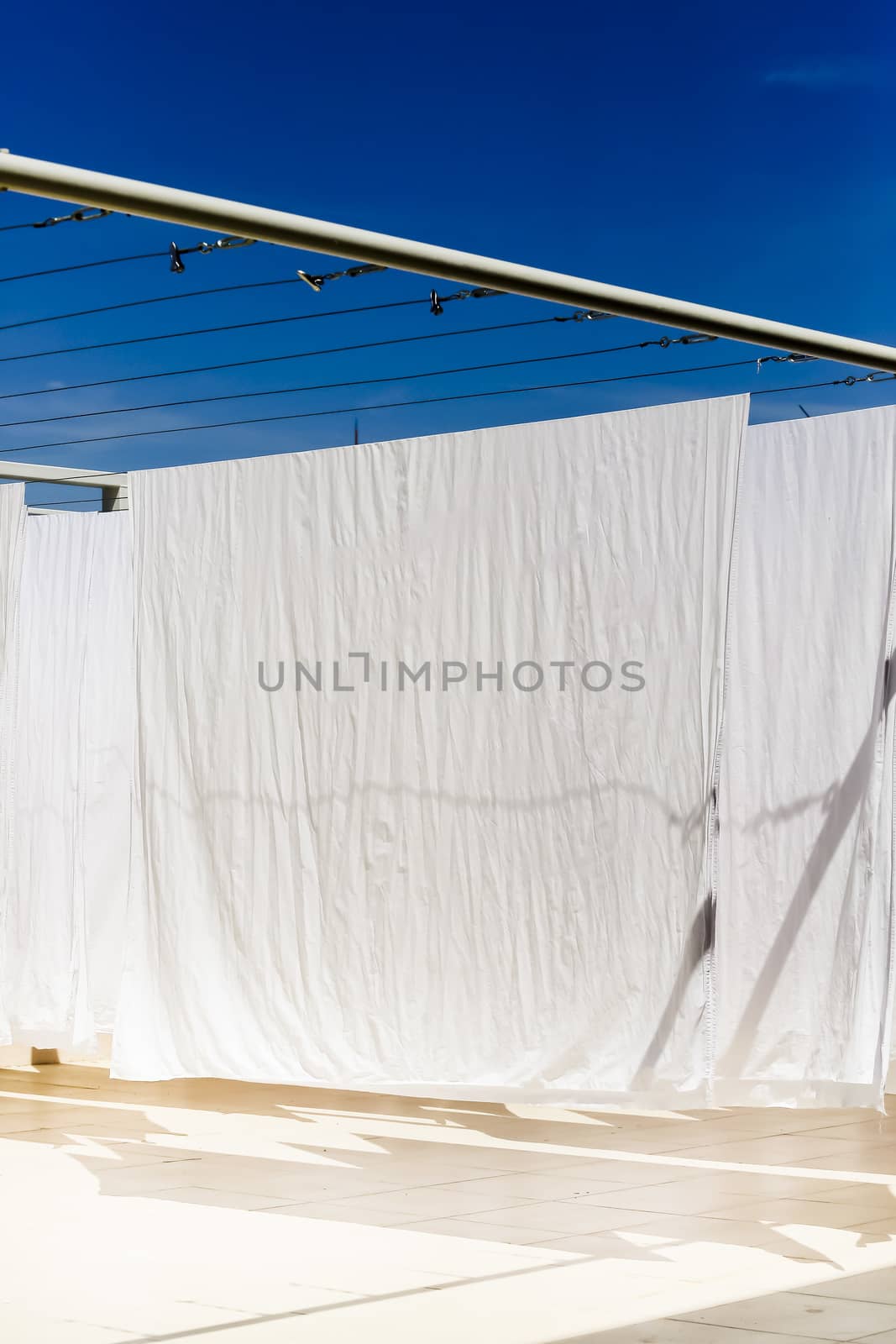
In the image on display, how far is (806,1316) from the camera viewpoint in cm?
345

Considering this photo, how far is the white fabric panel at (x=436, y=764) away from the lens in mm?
4473

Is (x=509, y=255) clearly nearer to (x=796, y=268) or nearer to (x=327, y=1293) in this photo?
(x=796, y=268)

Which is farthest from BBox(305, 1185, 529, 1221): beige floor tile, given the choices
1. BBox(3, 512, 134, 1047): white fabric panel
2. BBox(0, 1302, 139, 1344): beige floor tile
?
BBox(3, 512, 134, 1047): white fabric panel

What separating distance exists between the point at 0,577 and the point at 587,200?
9758 millimetres

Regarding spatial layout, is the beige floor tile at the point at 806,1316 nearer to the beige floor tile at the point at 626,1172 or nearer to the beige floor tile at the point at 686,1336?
the beige floor tile at the point at 686,1336

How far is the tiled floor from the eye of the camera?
137 inches

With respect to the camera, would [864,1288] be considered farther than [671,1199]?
No

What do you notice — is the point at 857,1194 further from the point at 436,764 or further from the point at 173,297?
the point at 173,297

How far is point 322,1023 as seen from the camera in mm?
5062

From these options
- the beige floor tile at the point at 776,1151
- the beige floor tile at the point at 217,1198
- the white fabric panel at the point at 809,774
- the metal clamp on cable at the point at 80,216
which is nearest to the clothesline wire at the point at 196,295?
the metal clamp on cable at the point at 80,216

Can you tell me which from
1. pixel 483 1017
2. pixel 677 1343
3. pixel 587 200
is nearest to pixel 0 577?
pixel 483 1017

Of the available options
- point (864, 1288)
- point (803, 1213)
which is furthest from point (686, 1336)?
point (803, 1213)

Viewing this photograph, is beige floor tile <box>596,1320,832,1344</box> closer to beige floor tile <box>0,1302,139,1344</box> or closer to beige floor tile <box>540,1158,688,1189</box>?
beige floor tile <box>0,1302,139,1344</box>

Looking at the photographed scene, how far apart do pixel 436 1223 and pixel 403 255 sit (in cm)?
243
